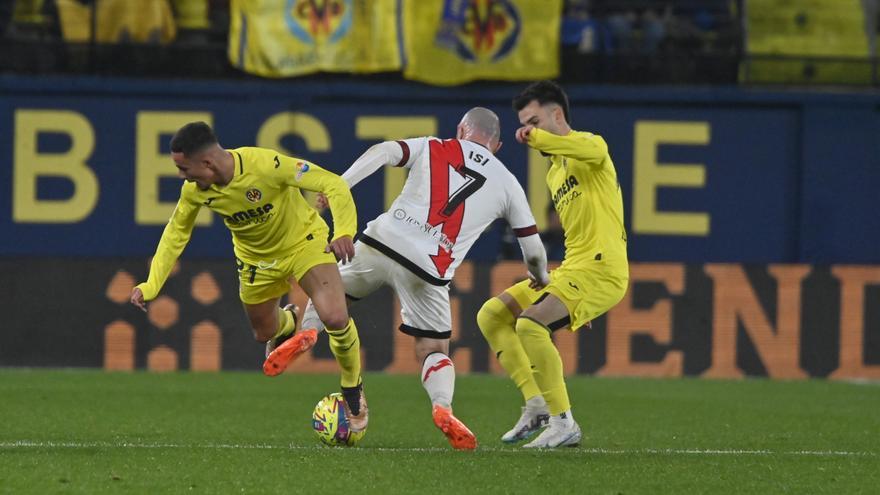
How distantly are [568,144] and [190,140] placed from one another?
1999mm

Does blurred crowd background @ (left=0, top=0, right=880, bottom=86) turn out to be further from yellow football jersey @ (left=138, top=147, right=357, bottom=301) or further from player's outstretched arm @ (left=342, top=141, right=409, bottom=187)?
player's outstretched arm @ (left=342, top=141, right=409, bottom=187)

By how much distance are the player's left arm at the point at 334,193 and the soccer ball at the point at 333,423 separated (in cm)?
80

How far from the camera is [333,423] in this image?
8523 mm

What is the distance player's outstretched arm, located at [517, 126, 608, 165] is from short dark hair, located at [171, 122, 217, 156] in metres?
1.65

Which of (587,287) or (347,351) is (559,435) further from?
(347,351)

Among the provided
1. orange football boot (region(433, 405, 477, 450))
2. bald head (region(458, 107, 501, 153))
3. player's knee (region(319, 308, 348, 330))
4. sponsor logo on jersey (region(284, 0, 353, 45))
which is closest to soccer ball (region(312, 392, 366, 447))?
player's knee (region(319, 308, 348, 330))

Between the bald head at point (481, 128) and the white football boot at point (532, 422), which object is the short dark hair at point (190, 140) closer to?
the bald head at point (481, 128)

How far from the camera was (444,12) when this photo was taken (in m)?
16.5

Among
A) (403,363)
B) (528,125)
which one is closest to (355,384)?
(528,125)

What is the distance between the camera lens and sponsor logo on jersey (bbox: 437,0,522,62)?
16.5 meters

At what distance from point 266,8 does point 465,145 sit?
8101 millimetres

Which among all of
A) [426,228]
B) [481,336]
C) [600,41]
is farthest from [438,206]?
[600,41]

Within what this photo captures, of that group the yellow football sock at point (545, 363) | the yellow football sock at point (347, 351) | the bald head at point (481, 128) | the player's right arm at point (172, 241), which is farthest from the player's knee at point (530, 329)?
the player's right arm at point (172, 241)

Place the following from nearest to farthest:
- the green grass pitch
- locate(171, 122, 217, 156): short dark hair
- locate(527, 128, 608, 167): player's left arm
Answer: the green grass pitch → locate(171, 122, 217, 156): short dark hair → locate(527, 128, 608, 167): player's left arm
